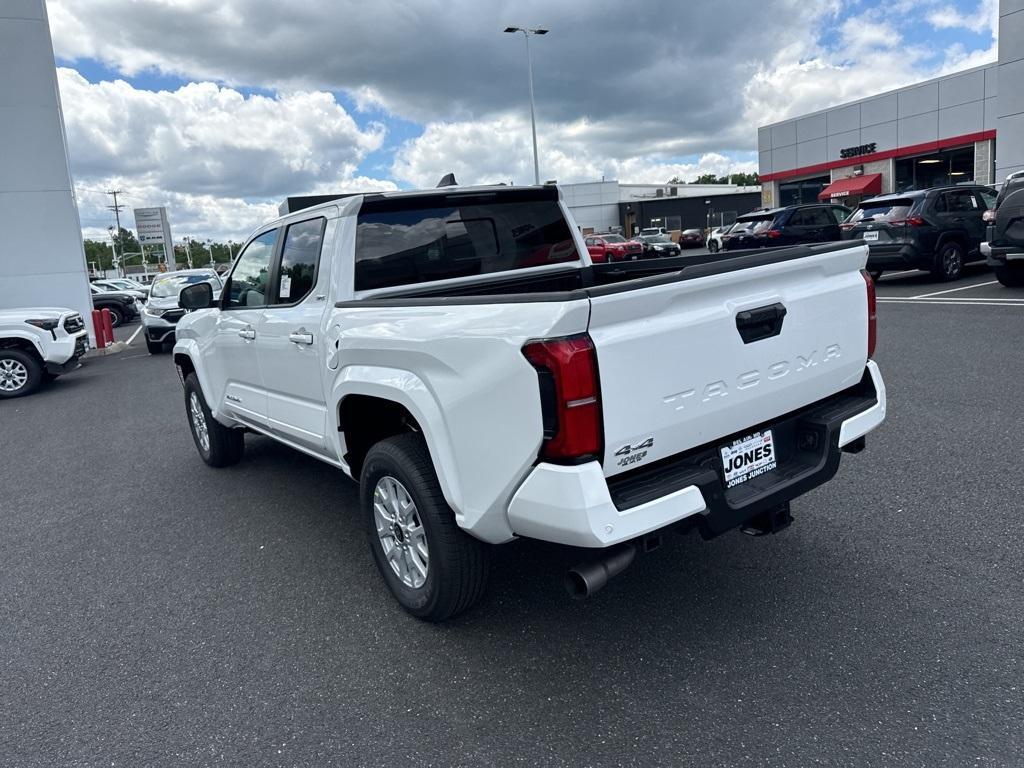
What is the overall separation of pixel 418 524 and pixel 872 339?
2.25 metres

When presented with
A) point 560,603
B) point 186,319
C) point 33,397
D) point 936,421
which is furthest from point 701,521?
point 33,397

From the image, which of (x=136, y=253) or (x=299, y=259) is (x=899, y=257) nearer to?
(x=299, y=259)

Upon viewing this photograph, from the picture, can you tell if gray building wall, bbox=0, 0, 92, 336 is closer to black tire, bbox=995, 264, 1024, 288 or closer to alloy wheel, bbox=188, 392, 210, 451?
alloy wheel, bbox=188, 392, 210, 451

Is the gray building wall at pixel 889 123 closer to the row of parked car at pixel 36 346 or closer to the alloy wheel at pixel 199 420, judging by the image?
the row of parked car at pixel 36 346

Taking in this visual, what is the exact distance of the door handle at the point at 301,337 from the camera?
3.99m

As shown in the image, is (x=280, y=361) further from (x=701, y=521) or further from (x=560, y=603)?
(x=701, y=521)

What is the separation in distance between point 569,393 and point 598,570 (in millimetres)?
658

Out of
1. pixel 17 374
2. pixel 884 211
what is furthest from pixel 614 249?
pixel 17 374

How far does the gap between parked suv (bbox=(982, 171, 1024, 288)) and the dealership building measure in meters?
18.7

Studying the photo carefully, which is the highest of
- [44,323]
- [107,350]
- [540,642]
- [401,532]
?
[44,323]

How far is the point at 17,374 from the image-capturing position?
11539mm

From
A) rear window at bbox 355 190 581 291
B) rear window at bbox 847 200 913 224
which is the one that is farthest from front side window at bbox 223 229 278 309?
rear window at bbox 847 200 913 224

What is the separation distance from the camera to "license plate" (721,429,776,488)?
9.63 feet

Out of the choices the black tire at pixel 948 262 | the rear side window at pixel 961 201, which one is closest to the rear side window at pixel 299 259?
the black tire at pixel 948 262
